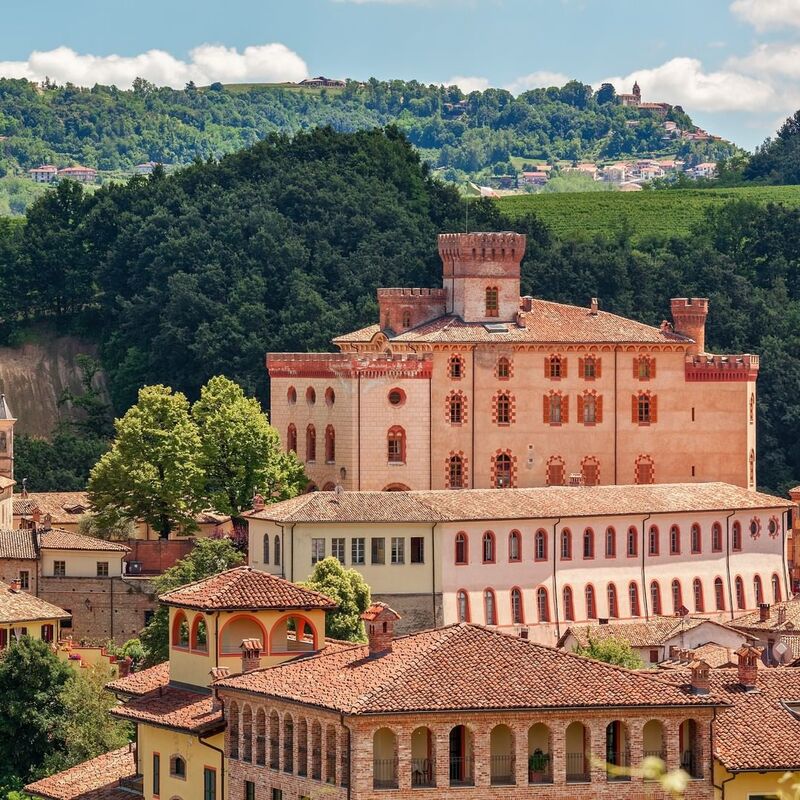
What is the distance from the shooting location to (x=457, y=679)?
211ft

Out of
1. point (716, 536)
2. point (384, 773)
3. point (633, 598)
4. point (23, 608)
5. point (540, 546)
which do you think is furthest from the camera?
point (716, 536)

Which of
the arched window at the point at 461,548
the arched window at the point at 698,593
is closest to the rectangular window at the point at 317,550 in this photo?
the arched window at the point at 461,548

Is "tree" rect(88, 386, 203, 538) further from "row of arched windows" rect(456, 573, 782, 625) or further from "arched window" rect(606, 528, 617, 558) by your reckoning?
"arched window" rect(606, 528, 617, 558)

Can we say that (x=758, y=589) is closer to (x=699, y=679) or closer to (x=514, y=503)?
(x=514, y=503)

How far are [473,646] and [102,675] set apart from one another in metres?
29.5

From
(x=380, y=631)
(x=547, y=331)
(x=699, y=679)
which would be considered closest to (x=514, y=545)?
(x=547, y=331)

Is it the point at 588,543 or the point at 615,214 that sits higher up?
the point at 615,214

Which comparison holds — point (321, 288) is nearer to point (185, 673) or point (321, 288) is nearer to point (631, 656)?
point (631, 656)

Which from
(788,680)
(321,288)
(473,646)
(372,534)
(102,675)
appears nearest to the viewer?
(473,646)

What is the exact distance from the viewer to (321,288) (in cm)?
15412

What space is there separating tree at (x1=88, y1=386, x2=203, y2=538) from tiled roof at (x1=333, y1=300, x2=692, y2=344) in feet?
28.7

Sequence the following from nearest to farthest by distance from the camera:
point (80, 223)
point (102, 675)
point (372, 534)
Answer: point (102, 675) < point (372, 534) < point (80, 223)

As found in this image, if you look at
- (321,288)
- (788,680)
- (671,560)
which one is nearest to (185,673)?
(788,680)

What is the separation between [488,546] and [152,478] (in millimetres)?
17115
